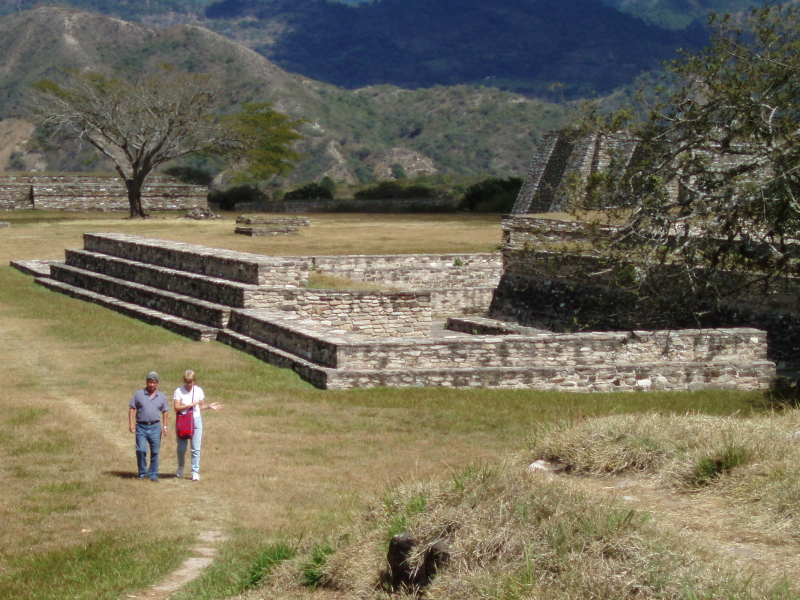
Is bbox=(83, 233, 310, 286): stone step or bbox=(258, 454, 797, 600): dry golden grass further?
bbox=(83, 233, 310, 286): stone step

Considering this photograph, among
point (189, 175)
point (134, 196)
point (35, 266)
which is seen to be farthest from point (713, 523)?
point (189, 175)

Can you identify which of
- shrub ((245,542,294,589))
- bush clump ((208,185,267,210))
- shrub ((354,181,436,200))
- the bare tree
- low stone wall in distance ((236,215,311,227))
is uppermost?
the bare tree

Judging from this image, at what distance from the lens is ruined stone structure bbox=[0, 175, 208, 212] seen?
45281 millimetres

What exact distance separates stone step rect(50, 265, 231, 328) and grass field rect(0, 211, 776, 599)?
2.33 ft

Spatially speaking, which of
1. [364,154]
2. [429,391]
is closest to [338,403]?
[429,391]

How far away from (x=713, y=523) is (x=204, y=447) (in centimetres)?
567

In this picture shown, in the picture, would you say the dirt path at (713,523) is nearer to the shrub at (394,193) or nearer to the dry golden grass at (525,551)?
the dry golden grass at (525,551)

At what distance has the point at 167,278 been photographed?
2077 centimetres

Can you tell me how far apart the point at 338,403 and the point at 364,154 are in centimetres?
9936

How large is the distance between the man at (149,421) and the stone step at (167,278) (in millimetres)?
8145

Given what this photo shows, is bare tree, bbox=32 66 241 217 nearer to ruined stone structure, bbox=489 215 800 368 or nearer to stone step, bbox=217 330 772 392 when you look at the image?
ruined stone structure, bbox=489 215 800 368

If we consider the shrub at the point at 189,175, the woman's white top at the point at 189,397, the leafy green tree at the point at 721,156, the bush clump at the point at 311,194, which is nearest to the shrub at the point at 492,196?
the bush clump at the point at 311,194

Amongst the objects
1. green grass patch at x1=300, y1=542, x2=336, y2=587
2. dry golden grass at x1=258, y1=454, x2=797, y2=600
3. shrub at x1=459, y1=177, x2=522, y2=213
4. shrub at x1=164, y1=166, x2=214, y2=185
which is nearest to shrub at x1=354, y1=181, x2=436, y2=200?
shrub at x1=459, y1=177, x2=522, y2=213

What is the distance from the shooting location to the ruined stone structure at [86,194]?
149 ft
